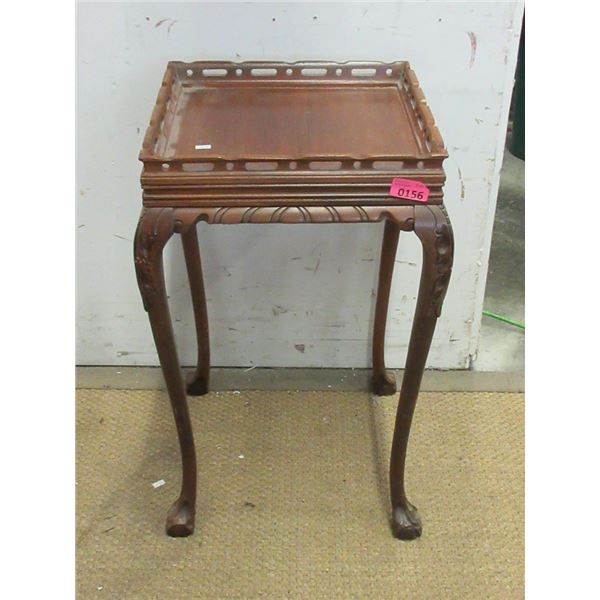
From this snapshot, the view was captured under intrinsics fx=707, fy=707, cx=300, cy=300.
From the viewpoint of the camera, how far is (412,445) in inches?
49.6

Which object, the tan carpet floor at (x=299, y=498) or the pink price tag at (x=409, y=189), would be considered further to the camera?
the tan carpet floor at (x=299, y=498)

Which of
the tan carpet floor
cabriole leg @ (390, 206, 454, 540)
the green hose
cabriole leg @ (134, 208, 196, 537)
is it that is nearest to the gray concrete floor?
the green hose

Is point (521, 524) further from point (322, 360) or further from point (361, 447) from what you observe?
point (322, 360)

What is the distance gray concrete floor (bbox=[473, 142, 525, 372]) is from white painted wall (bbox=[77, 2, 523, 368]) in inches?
3.7

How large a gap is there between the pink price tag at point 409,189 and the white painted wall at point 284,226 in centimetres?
39

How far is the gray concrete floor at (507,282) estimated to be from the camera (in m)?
1.47

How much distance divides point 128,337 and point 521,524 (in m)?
0.80

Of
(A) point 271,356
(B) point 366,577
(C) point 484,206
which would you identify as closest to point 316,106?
(C) point 484,206

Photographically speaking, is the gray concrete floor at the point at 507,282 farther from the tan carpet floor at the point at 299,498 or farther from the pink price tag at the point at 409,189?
the pink price tag at the point at 409,189

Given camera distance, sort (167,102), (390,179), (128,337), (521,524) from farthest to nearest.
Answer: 1. (128,337)
2. (521,524)
3. (167,102)
4. (390,179)

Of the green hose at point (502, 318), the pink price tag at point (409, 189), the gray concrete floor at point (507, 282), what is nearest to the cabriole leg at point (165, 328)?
the pink price tag at point (409, 189)

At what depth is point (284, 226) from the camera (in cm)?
129

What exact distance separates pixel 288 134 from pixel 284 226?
38 cm

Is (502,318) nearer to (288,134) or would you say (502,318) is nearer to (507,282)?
(507,282)
